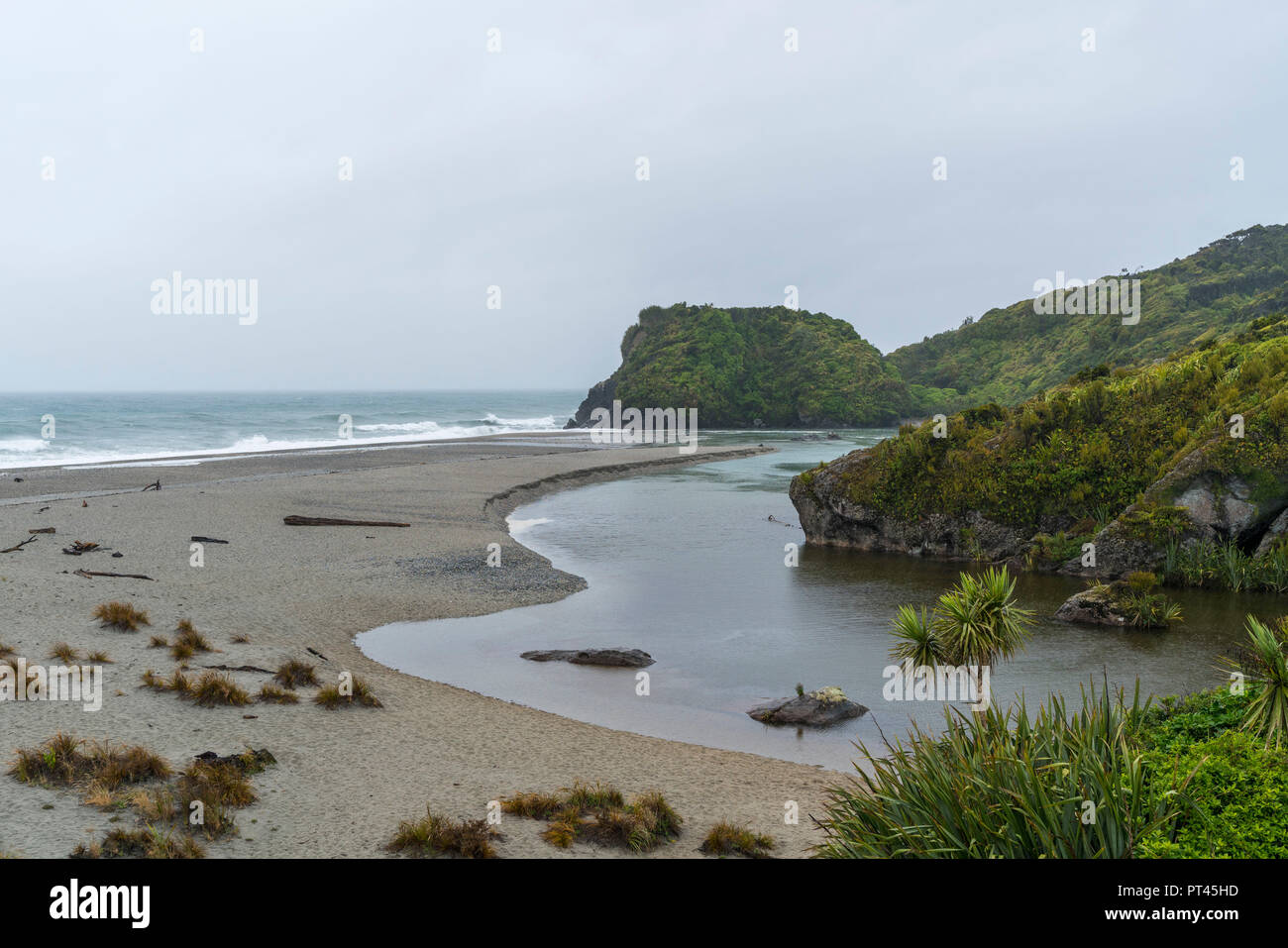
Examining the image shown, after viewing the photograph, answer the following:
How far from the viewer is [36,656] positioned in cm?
1395

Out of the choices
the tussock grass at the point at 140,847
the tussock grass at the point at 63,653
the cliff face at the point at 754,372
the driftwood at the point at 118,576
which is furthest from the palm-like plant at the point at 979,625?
the cliff face at the point at 754,372

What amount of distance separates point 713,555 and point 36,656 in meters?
20.4

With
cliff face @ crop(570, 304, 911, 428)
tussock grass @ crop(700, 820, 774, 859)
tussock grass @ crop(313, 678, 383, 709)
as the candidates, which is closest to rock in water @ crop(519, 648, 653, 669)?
tussock grass @ crop(313, 678, 383, 709)

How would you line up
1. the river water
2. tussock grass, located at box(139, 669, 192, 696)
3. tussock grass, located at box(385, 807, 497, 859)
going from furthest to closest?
the river water < tussock grass, located at box(139, 669, 192, 696) < tussock grass, located at box(385, 807, 497, 859)

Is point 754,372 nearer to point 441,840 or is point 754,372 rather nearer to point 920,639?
point 920,639

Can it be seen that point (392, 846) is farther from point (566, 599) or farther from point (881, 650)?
point (566, 599)

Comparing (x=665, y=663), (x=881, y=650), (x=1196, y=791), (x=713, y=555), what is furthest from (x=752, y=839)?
(x=713, y=555)

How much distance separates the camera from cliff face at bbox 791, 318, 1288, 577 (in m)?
23.6

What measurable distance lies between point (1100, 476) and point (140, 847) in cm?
2838

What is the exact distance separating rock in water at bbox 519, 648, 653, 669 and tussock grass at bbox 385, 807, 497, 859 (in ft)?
27.4

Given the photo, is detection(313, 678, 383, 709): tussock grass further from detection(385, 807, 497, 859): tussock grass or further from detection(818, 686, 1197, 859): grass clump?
detection(818, 686, 1197, 859): grass clump
